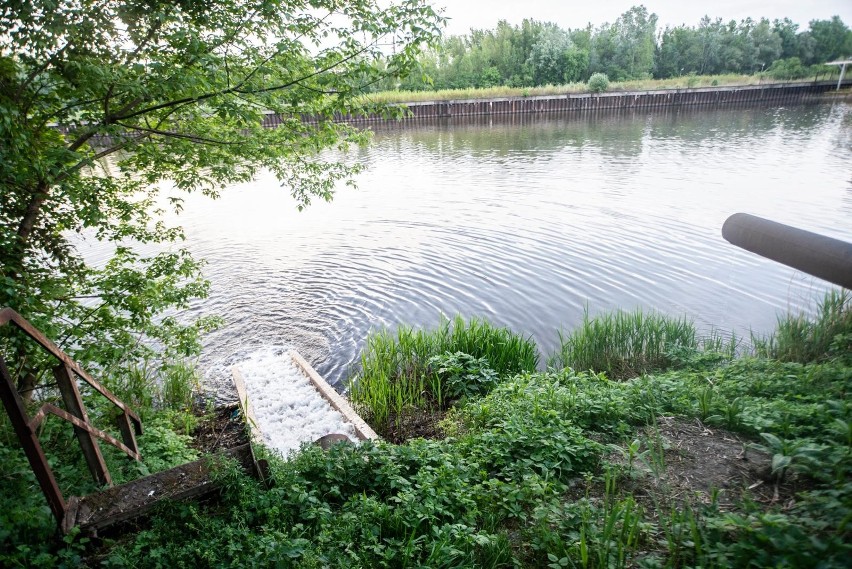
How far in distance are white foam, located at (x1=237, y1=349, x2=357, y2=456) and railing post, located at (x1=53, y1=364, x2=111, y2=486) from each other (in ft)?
5.49

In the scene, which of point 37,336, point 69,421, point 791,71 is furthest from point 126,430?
point 791,71

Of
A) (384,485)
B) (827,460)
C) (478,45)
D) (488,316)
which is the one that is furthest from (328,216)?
(478,45)

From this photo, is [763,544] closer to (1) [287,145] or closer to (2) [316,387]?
(1) [287,145]

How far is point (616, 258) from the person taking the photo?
11812 millimetres

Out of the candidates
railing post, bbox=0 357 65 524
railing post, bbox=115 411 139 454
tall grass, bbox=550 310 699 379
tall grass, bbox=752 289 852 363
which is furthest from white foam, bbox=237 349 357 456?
tall grass, bbox=752 289 852 363

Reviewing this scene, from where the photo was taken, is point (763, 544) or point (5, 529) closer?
point (763, 544)

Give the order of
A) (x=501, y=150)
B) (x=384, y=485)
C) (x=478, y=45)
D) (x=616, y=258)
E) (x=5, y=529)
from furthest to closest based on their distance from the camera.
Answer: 1. (x=478, y=45)
2. (x=501, y=150)
3. (x=616, y=258)
4. (x=384, y=485)
5. (x=5, y=529)

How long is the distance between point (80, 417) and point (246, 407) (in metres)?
2.68

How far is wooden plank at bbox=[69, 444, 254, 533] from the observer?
9.80 feet

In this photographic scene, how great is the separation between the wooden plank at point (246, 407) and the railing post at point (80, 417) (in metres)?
1.73

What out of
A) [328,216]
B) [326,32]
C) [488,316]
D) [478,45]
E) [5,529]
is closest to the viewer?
[5,529]

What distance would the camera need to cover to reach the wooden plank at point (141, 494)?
9.80 feet

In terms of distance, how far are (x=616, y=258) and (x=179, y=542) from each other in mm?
11177

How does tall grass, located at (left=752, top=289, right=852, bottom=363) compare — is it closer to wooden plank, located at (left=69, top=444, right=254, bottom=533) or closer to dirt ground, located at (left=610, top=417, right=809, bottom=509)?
dirt ground, located at (left=610, top=417, right=809, bottom=509)
